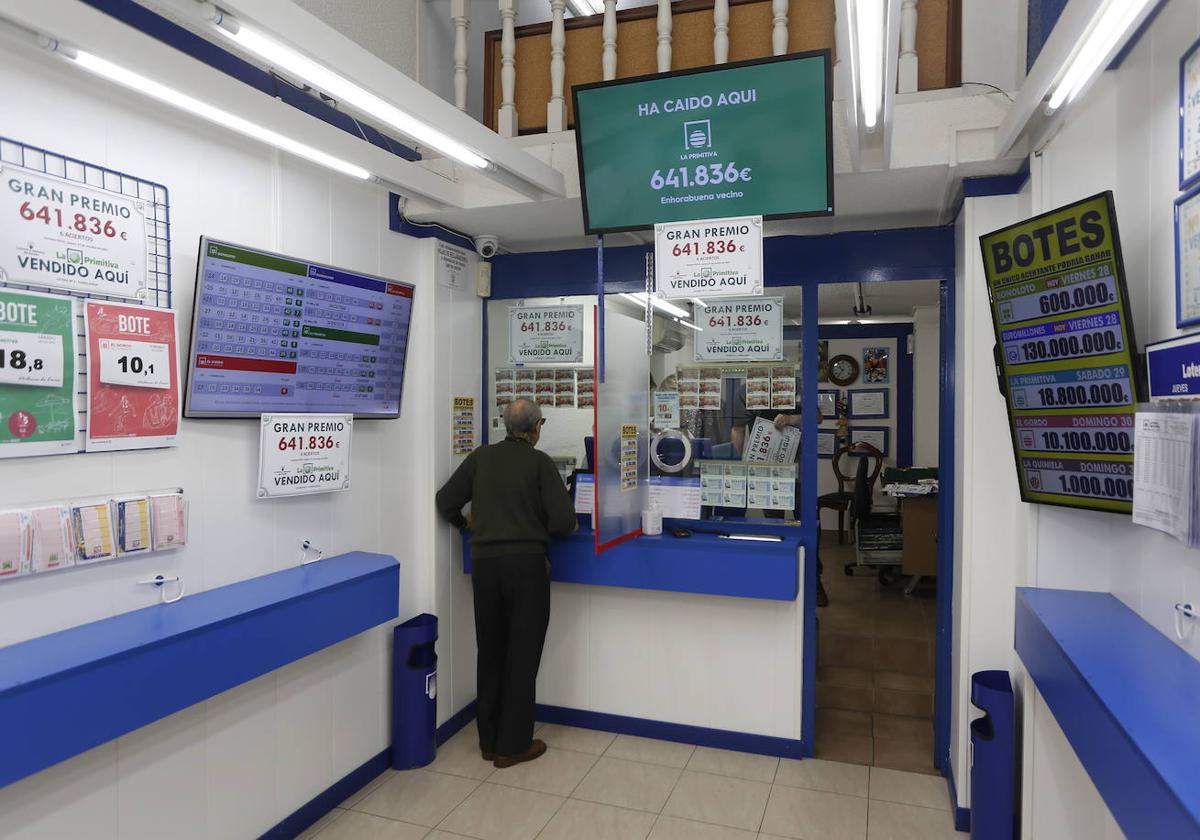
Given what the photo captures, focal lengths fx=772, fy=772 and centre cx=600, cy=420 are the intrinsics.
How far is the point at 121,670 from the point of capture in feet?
7.22

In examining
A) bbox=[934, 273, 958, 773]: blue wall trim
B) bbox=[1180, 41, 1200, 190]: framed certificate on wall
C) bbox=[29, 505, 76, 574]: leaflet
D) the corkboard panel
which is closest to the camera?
bbox=[1180, 41, 1200, 190]: framed certificate on wall

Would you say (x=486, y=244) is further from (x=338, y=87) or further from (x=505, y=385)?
(x=338, y=87)

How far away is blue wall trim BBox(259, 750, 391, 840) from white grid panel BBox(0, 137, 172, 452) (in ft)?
5.85

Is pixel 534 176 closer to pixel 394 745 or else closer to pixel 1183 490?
pixel 1183 490

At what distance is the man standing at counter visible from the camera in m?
3.77

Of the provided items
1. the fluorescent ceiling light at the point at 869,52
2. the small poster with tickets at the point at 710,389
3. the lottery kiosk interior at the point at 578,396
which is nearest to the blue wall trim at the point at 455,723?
the lottery kiosk interior at the point at 578,396

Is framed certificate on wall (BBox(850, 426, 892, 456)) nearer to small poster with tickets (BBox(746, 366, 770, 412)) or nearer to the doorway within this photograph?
the doorway

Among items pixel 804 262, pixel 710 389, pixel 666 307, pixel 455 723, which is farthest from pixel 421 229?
pixel 455 723

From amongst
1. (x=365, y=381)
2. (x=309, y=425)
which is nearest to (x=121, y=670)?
(x=309, y=425)

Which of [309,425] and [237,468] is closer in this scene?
[237,468]

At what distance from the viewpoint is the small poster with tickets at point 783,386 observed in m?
4.00

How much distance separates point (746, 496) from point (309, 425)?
223 centimetres

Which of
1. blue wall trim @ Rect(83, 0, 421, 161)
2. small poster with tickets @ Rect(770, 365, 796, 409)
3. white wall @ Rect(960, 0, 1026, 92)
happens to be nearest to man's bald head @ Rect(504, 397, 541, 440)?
small poster with tickets @ Rect(770, 365, 796, 409)

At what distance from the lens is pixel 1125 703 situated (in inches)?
67.6
